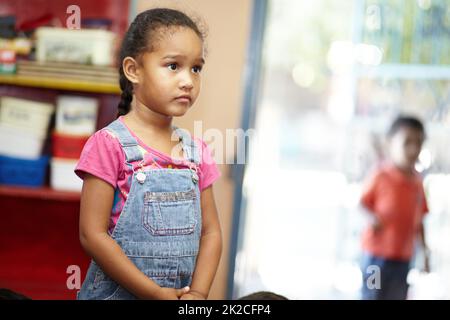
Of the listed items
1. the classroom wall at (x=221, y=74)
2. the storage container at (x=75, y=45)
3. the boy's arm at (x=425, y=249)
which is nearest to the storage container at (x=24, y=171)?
the storage container at (x=75, y=45)

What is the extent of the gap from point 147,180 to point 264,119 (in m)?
4.11

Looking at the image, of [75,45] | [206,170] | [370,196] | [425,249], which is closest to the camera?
[206,170]

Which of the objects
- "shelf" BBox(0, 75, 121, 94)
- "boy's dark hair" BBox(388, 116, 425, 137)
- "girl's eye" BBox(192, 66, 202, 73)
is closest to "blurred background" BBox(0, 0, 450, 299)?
"shelf" BBox(0, 75, 121, 94)

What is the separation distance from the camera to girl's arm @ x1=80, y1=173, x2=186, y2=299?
802mm

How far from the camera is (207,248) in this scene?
89cm

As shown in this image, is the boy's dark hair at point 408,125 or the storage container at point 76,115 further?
the boy's dark hair at point 408,125

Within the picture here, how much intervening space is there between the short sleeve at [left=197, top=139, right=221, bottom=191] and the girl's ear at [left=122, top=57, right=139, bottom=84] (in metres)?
0.13

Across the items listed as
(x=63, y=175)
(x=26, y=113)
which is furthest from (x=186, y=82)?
(x=26, y=113)

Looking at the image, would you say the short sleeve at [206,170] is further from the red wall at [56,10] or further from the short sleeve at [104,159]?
the red wall at [56,10]

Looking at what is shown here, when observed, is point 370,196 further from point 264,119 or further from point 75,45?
point 264,119

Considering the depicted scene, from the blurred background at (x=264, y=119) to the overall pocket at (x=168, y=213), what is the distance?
15 cm

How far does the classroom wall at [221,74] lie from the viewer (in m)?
1.00

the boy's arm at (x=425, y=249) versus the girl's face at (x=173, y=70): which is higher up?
the girl's face at (x=173, y=70)
